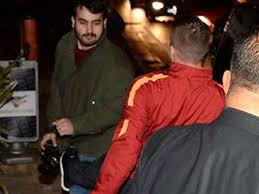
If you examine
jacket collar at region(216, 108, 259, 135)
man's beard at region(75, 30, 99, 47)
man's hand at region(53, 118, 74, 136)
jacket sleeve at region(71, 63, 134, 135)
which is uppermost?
jacket collar at region(216, 108, 259, 135)

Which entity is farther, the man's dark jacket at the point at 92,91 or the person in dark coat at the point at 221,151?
the man's dark jacket at the point at 92,91

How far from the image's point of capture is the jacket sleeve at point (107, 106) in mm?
4281

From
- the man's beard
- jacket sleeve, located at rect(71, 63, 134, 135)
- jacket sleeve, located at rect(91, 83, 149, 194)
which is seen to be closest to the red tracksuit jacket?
jacket sleeve, located at rect(91, 83, 149, 194)

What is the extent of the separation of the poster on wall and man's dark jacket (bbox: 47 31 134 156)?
7.02 ft

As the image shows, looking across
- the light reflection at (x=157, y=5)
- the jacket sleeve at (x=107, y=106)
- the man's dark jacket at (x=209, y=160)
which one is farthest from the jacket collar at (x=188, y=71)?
the light reflection at (x=157, y=5)

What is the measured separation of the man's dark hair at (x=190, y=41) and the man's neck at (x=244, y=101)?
1277 mm

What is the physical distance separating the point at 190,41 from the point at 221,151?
1.44 metres

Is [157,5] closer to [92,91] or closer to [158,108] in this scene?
[92,91]

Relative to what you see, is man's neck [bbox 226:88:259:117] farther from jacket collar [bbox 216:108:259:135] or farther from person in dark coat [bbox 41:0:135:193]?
person in dark coat [bbox 41:0:135:193]

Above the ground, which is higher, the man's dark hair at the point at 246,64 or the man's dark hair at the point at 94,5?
the man's dark hair at the point at 246,64

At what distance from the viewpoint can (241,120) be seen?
2148 millimetres

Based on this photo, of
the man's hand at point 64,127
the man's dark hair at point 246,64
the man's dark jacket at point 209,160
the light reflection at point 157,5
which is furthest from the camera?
the light reflection at point 157,5

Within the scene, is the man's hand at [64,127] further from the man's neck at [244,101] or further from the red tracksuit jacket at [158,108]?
the man's neck at [244,101]

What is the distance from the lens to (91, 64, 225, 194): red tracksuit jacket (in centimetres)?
347
